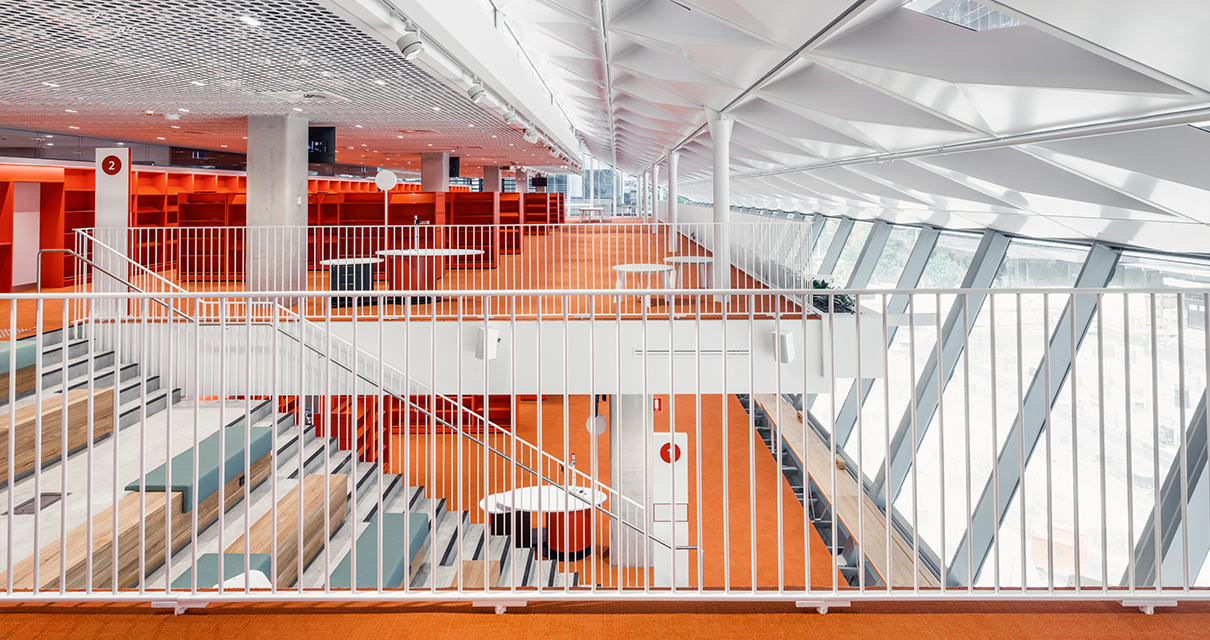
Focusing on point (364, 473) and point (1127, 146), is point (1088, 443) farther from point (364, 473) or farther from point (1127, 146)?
point (364, 473)

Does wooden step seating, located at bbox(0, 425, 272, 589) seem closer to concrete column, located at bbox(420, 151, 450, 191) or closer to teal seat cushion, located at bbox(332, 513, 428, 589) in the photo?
teal seat cushion, located at bbox(332, 513, 428, 589)

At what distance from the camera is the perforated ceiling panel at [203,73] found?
16.2 ft

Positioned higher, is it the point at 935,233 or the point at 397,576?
the point at 935,233

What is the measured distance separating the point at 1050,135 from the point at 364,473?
5850 millimetres

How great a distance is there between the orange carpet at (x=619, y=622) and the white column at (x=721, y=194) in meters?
6.62

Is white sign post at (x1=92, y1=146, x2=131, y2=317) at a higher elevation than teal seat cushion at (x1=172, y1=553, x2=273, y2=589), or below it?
higher

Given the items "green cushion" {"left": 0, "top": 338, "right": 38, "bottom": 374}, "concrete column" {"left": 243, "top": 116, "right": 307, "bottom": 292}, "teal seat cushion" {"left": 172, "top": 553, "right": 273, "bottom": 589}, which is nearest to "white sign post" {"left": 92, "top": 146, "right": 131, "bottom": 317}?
"green cushion" {"left": 0, "top": 338, "right": 38, "bottom": 374}

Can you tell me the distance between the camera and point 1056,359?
26.1ft

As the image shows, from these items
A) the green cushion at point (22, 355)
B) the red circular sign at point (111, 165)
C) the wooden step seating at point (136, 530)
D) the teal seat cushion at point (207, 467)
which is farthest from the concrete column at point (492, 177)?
the wooden step seating at point (136, 530)

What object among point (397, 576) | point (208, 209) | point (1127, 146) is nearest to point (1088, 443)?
point (1127, 146)

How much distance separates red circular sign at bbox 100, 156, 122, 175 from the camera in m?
6.96

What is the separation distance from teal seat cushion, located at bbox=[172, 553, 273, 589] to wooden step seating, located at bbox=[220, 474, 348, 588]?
40 mm

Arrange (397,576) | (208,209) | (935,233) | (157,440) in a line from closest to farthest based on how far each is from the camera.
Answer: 1. (157,440)
2. (397,576)
3. (935,233)
4. (208,209)

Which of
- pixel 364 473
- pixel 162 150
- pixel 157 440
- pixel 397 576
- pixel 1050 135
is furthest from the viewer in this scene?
pixel 162 150
